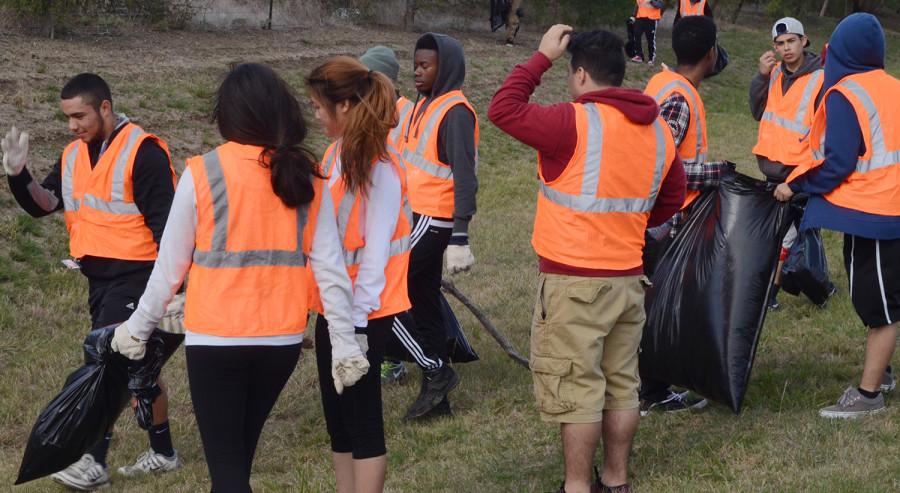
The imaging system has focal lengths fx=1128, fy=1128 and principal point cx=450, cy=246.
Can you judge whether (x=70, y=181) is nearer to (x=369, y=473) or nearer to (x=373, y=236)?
(x=373, y=236)

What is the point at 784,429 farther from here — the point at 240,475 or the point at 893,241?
the point at 240,475

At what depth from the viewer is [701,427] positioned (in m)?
4.98

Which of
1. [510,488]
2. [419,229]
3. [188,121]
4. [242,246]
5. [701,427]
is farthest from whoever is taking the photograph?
[188,121]

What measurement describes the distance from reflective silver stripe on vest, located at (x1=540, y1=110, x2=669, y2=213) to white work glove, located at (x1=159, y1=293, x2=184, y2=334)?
1319mm

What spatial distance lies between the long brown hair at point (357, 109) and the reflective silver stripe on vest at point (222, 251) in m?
0.31

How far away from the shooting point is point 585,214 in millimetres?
3902

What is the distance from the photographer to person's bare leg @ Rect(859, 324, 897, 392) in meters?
4.81

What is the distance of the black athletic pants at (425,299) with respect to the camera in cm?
542

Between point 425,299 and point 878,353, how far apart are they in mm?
2110

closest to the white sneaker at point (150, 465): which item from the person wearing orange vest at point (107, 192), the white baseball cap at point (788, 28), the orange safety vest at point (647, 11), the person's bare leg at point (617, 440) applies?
the person wearing orange vest at point (107, 192)

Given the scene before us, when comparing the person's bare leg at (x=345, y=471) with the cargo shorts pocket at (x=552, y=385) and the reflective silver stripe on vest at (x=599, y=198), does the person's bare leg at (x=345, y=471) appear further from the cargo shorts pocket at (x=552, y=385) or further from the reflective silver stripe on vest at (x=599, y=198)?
the reflective silver stripe on vest at (x=599, y=198)

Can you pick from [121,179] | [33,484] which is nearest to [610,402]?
[121,179]

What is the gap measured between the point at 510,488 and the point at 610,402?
70 cm

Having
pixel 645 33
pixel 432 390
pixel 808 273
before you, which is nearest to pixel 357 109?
pixel 432 390
